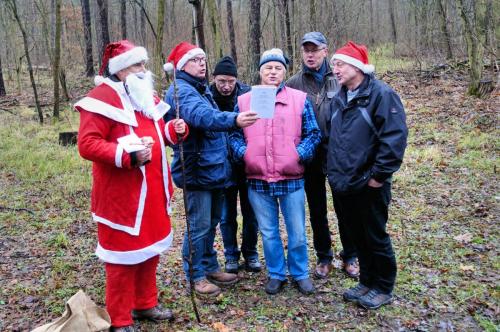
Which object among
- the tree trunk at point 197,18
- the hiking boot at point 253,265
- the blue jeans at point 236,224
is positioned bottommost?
the hiking boot at point 253,265

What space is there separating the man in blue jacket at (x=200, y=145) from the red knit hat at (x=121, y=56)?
0.41 metres

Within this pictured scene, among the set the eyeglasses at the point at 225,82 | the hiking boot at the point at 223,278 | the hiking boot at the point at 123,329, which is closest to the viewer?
the hiking boot at the point at 123,329

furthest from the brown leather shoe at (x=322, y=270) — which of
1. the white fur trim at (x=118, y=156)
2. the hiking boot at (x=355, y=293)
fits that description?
the white fur trim at (x=118, y=156)

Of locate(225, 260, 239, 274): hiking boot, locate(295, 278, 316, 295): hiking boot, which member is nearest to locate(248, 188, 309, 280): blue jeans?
locate(295, 278, 316, 295): hiking boot

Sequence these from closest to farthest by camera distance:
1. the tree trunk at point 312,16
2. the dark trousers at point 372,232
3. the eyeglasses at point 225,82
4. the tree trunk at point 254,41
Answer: the dark trousers at point 372,232 → the eyeglasses at point 225,82 → the tree trunk at point 254,41 → the tree trunk at point 312,16

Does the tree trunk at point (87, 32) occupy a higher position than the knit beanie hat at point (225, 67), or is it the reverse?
the tree trunk at point (87, 32)

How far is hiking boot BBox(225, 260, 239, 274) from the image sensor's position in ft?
15.0

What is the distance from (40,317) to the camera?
383cm

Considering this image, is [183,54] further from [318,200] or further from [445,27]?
[445,27]

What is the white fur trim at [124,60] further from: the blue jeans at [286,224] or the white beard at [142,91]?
the blue jeans at [286,224]

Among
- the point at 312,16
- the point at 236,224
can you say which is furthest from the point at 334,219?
the point at 312,16

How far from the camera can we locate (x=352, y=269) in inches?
176

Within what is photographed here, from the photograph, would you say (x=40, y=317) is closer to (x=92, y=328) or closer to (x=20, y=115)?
(x=92, y=328)

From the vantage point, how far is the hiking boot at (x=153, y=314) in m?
3.67
